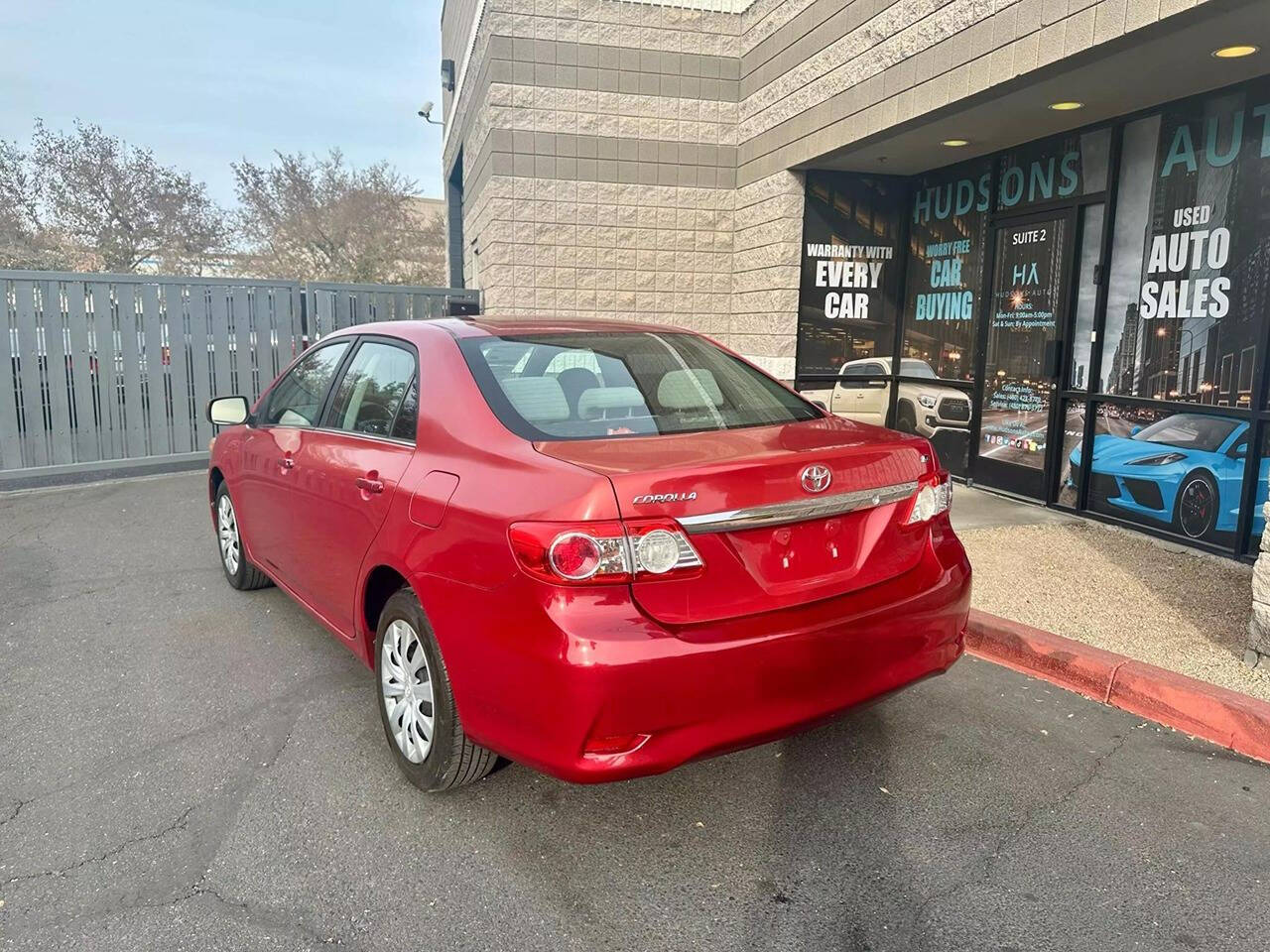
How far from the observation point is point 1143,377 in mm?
6562

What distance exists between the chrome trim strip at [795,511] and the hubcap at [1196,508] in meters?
4.30

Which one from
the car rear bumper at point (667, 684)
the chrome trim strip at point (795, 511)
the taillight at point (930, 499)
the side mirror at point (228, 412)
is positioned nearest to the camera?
the car rear bumper at point (667, 684)

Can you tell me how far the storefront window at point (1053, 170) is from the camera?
272 inches

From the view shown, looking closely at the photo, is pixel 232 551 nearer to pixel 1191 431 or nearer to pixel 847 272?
→ pixel 1191 431

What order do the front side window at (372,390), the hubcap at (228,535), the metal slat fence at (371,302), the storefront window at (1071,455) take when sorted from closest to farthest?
the front side window at (372,390)
the hubcap at (228,535)
the storefront window at (1071,455)
the metal slat fence at (371,302)

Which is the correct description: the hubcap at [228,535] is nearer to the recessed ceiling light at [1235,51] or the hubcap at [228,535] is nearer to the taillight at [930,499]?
the taillight at [930,499]

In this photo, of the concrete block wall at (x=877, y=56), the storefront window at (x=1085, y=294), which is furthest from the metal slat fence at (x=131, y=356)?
the storefront window at (x=1085, y=294)

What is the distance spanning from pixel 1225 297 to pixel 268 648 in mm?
6273

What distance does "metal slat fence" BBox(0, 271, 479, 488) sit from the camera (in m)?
9.06

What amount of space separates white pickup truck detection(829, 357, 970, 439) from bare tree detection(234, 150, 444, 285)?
24248 millimetres

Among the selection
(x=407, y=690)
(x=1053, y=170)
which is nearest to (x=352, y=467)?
(x=407, y=690)

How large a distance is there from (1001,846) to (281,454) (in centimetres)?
343

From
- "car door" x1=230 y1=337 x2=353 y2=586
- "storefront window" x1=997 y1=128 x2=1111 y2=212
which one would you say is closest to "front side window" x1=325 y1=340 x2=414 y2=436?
"car door" x1=230 y1=337 x2=353 y2=586

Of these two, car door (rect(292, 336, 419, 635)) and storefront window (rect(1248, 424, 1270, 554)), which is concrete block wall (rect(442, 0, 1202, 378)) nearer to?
storefront window (rect(1248, 424, 1270, 554))
